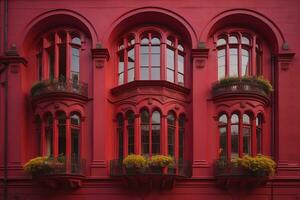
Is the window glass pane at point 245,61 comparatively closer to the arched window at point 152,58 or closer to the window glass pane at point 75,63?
the arched window at point 152,58

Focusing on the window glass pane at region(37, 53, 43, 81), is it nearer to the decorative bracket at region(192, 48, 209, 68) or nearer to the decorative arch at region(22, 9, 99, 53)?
the decorative arch at region(22, 9, 99, 53)

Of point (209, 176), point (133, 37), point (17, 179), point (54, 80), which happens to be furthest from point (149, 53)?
point (17, 179)

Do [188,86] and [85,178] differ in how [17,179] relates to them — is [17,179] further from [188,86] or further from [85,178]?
[188,86]

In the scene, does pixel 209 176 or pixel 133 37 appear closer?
pixel 209 176

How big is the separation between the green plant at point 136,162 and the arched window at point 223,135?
14.2 feet

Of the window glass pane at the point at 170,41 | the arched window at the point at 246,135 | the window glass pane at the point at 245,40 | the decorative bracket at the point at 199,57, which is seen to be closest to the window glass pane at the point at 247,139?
the arched window at the point at 246,135

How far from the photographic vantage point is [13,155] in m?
32.7

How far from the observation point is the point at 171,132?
33.1 metres

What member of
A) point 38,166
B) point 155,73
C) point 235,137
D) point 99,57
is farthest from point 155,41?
point 38,166

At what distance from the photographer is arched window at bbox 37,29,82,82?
33812 mm

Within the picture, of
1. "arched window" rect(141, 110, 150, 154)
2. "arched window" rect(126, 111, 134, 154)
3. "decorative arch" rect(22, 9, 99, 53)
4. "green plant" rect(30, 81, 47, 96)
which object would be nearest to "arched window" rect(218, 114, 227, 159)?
"arched window" rect(141, 110, 150, 154)

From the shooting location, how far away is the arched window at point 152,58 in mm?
33438

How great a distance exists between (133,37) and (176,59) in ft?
8.80

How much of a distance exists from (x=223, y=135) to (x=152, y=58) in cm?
563
